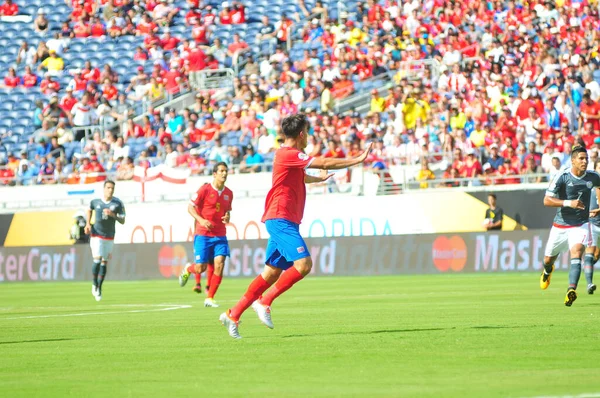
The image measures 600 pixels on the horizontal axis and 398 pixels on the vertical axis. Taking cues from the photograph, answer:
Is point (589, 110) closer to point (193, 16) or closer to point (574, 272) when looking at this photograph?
point (574, 272)

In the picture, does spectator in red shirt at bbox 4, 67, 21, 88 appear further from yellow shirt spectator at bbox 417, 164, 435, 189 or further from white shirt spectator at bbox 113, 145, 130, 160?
yellow shirt spectator at bbox 417, 164, 435, 189

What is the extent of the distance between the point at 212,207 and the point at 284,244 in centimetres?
833

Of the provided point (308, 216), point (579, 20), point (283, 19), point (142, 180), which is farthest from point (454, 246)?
point (283, 19)

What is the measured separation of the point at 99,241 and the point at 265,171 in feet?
32.7

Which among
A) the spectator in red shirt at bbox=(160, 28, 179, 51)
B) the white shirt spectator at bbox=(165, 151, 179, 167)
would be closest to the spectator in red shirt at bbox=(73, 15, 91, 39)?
the spectator in red shirt at bbox=(160, 28, 179, 51)

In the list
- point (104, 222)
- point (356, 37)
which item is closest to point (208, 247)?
point (104, 222)

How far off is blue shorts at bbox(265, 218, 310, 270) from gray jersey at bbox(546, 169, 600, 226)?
20.0 feet

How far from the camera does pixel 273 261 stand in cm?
1370

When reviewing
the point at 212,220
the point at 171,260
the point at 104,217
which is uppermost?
the point at 212,220

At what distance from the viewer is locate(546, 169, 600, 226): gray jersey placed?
18391mm

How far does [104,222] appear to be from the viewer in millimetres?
25203

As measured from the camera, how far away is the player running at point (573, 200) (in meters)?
18.2

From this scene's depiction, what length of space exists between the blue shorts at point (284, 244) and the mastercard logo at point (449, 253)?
17.2 metres

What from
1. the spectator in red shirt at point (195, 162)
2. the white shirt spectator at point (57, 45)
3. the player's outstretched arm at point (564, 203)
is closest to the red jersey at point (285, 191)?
the player's outstretched arm at point (564, 203)
